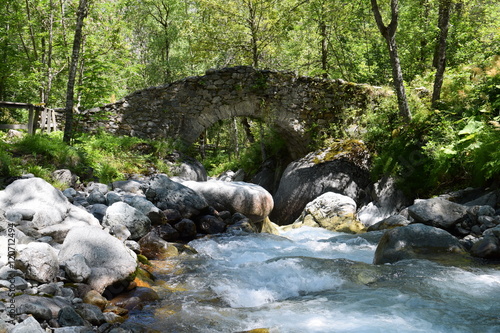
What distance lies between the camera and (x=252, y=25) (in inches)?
548

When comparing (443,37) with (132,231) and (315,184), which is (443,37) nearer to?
(315,184)

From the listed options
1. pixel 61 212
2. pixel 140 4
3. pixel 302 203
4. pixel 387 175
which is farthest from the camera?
pixel 140 4

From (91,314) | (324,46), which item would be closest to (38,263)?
(91,314)

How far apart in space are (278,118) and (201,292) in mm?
8776

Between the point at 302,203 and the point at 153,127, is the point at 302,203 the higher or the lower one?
the lower one

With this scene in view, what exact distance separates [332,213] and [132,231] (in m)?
5.44

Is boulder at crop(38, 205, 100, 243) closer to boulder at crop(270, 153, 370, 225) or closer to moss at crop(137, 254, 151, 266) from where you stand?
moss at crop(137, 254, 151, 266)

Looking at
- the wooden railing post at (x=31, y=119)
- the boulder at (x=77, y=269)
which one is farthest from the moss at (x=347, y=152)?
the boulder at (x=77, y=269)

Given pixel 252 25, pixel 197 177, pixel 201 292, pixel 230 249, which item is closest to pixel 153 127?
pixel 197 177

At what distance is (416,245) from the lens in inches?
209

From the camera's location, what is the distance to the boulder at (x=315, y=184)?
1069cm

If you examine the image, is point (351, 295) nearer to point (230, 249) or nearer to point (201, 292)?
point (201, 292)

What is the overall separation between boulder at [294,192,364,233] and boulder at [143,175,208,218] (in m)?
3.43

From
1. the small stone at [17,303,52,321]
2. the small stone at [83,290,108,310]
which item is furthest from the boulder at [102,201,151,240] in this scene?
the small stone at [17,303,52,321]
